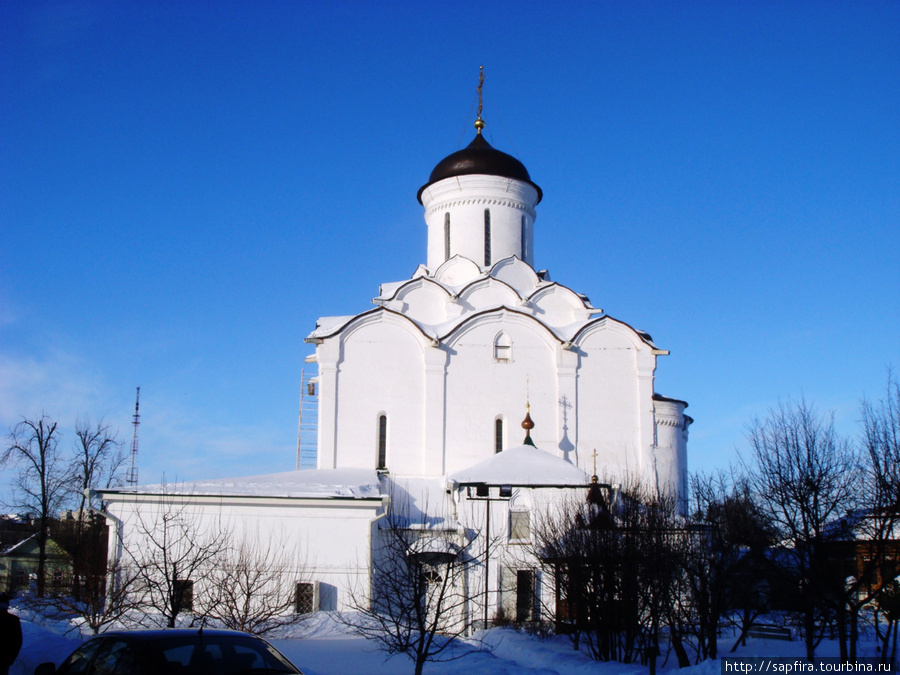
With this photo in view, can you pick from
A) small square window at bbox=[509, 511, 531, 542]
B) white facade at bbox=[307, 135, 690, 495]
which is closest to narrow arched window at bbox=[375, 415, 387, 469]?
white facade at bbox=[307, 135, 690, 495]

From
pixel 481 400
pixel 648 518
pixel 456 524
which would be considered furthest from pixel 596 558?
pixel 481 400

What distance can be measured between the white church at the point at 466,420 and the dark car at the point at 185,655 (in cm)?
1051

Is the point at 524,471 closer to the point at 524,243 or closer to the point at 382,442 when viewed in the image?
the point at 382,442

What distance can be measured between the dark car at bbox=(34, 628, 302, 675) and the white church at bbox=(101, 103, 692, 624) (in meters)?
10.5

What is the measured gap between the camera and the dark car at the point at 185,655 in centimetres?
509

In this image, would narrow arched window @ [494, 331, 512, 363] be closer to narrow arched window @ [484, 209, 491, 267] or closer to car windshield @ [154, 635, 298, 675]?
narrow arched window @ [484, 209, 491, 267]

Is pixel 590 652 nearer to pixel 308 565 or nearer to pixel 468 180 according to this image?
pixel 308 565

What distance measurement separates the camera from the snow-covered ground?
7.87 m

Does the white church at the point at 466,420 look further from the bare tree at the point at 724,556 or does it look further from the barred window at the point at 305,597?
the bare tree at the point at 724,556

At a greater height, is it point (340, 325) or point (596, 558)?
point (340, 325)

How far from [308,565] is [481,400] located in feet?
19.1

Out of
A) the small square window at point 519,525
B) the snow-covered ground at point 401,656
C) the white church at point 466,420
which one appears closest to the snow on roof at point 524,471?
the white church at point 466,420

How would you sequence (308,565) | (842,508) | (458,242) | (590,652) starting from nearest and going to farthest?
1. (842,508)
2. (590,652)
3. (308,565)
4. (458,242)

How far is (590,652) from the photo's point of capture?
542 inches
